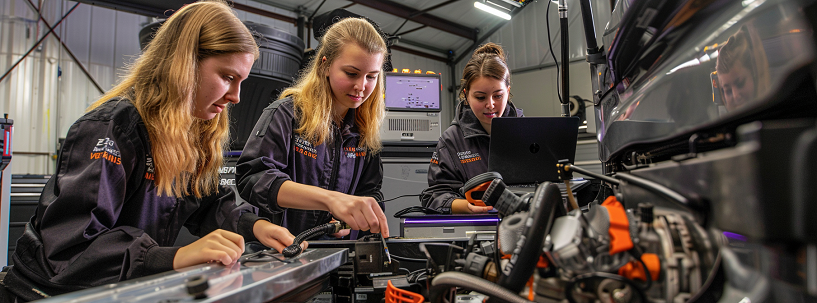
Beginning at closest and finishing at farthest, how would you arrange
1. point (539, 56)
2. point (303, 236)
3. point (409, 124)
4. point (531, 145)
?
point (303, 236) < point (531, 145) < point (409, 124) < point (539, 56)

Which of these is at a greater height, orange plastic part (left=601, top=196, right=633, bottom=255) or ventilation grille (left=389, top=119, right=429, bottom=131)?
ventilation grille (left=389, top=119, right=429, bottom=131)

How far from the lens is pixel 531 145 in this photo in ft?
3.88

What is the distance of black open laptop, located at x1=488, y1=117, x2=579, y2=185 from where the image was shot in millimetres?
1168

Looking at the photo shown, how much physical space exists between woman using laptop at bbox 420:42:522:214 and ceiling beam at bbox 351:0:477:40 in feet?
12.3

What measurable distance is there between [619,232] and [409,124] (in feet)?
7.34

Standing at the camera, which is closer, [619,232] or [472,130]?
[619,232]

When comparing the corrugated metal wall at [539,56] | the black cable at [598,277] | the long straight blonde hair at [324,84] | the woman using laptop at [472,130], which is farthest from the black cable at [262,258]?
the corrugated metal wall at [539,56]

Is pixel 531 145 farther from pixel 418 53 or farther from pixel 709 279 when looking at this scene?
pixel 418 53

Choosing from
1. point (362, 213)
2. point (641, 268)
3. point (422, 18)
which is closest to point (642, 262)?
point (641, 268)

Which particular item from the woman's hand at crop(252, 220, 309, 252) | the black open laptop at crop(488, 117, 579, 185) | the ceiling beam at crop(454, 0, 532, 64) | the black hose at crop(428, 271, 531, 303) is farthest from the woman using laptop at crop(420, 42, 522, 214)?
the ceiling beam at crop(454, 0, 532, 64)

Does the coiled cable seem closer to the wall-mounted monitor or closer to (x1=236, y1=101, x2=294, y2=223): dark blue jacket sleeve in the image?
(x1=236, y1=101, x2=294, y2=223): dark blue jacket sleeve

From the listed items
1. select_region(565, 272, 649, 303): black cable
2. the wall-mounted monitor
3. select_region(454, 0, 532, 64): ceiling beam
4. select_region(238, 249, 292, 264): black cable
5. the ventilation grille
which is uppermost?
select_region(454, 0, 532, 64): ceiling beam

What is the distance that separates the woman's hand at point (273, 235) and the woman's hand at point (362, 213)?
0.13m

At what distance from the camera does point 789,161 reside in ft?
0.92
